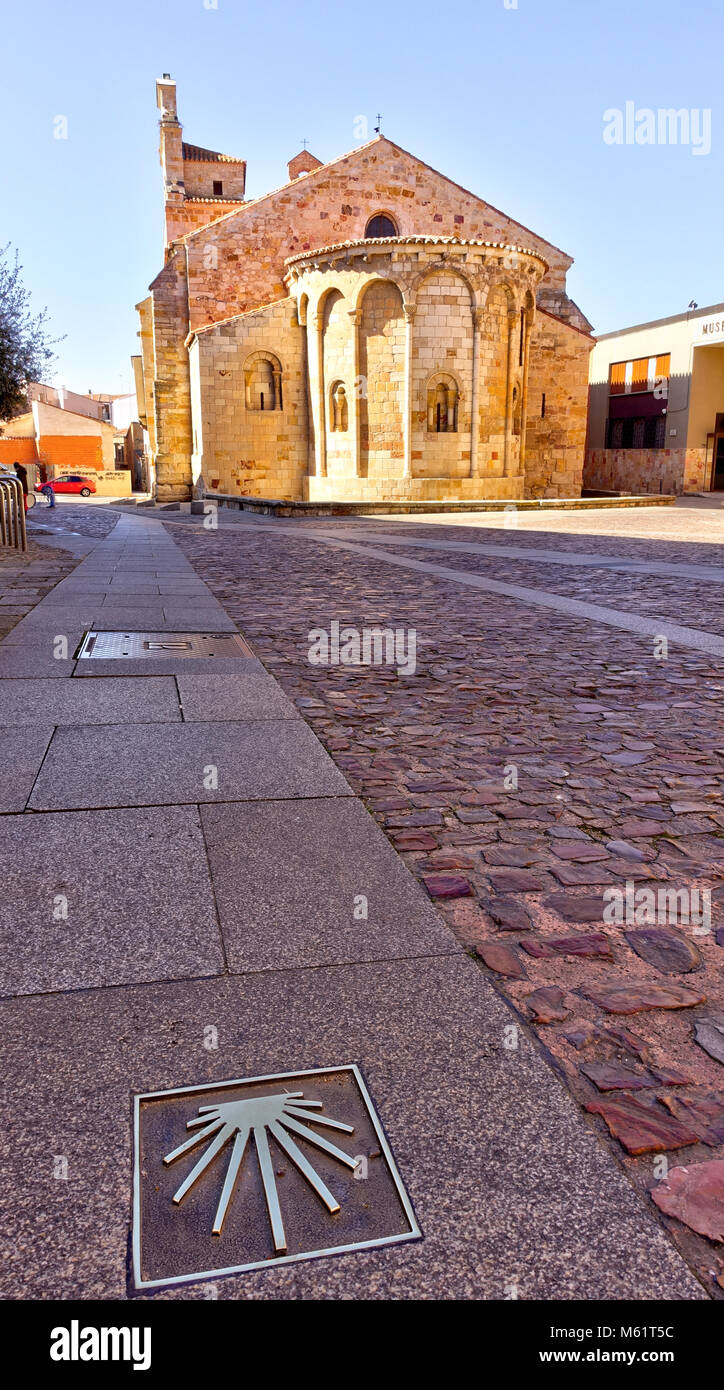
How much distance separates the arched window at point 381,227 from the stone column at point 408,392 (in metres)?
7.61

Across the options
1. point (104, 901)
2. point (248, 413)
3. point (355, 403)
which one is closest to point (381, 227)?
point (248, 413)

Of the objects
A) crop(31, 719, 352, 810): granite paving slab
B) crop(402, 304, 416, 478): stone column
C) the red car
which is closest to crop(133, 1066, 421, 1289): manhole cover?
crop(31, 719, 352, 810): granite paving slab

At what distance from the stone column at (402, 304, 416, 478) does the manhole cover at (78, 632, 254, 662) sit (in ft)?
70.3

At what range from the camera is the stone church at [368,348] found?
26.6 meters

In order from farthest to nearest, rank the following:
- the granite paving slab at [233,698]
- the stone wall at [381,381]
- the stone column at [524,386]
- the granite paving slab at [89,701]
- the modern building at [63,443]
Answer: the modern building at [63,443], the stone column at [524,386], the stone wall at [381,381], the granite paving slab at [233,698], the granite paving slab at [89,701]

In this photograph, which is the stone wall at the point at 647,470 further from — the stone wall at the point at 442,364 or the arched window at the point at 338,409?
the arched window at the point at 338,409

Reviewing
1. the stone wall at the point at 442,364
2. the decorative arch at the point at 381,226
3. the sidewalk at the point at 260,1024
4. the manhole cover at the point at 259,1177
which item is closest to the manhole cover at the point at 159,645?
the sidewalk at the point at 260,1024

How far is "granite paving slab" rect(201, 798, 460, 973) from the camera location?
2.38 metres

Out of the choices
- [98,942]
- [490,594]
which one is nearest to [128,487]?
[490,594]

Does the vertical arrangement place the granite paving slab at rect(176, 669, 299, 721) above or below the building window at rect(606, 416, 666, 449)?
below

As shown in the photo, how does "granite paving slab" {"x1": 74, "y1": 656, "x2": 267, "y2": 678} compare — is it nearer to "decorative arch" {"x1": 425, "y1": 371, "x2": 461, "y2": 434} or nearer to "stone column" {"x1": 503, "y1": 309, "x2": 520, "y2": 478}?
"decorative arch" {"x1": 425, "y1": 371, "x2": 461, "y2": 434}

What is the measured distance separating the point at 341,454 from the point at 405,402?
283cm

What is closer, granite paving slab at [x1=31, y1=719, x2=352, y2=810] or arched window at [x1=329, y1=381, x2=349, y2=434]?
granite paving slab at [x1=31, y1=719, x2=352, y2=810]

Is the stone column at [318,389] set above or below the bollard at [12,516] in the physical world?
above
